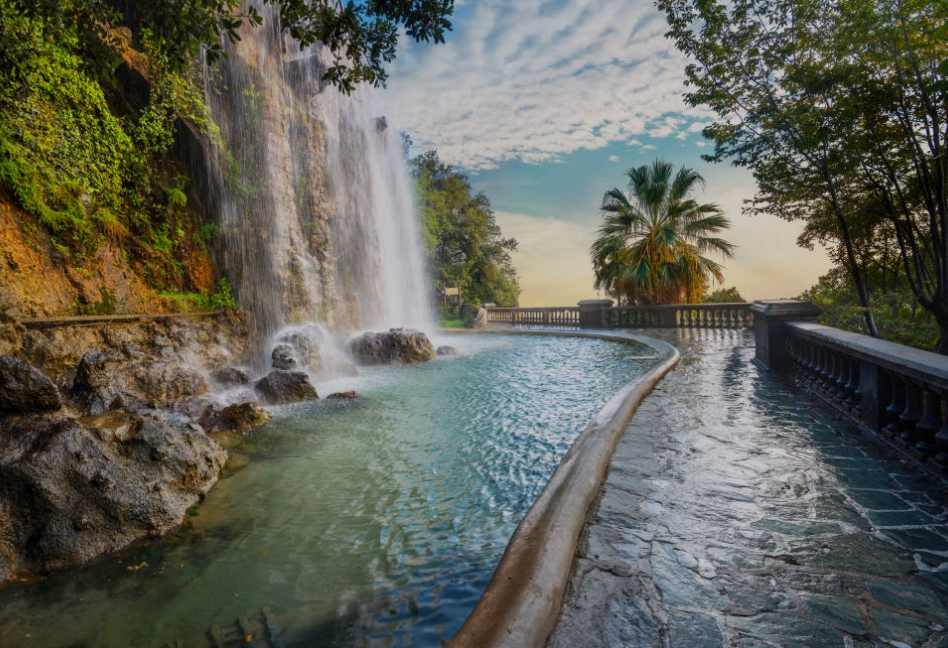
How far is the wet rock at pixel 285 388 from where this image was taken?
327 inches

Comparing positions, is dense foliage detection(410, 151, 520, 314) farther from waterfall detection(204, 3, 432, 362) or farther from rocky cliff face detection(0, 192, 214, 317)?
rocky cliff face detection(0, 192, 214, 317)

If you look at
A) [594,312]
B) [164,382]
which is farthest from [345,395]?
[594,312]

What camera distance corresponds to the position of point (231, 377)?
381 inches

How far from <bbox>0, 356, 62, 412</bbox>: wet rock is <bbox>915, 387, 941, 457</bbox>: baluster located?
8.22 metres

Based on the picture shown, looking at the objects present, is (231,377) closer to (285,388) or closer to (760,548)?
(285,388)

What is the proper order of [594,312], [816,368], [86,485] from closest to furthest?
1. [86,485]
2. [816,368]
3. [594,312]

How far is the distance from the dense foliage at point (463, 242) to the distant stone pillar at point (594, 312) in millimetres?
11415

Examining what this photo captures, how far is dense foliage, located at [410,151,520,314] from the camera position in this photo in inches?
1221

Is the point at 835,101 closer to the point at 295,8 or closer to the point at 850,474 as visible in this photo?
the point at 850,474

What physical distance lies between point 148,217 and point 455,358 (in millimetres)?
8781

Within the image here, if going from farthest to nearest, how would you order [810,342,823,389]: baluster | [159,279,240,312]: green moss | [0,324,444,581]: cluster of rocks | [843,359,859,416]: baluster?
[159,279,240,312]: green moss < [810,342,823,389]: baluster < [843,359,859,416]: baluster < [0,324,444,581]: cluster of rocks

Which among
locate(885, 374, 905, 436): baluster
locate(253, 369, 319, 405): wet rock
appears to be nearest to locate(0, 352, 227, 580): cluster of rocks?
locate(253, 369, 319, 405): wet rock

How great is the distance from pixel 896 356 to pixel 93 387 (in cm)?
941

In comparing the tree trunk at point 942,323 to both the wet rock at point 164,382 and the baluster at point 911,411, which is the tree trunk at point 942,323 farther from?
the wet rock at point 164,382
